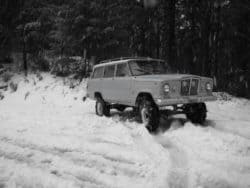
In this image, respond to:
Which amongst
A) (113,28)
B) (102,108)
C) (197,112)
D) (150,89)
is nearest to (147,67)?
(150,89)

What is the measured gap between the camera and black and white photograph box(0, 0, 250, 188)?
4570 mm

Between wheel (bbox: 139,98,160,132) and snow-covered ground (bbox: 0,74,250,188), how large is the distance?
22 cm

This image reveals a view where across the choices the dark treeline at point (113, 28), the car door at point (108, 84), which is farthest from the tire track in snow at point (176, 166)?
the dark treeline at point (113, 28)

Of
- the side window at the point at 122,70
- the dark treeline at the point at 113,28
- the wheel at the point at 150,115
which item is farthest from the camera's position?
the dark treeline at the point at 113,28

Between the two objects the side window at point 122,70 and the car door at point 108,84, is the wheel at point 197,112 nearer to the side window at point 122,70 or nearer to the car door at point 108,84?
the side window at point 122,70

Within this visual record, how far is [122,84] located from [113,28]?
7438 mm

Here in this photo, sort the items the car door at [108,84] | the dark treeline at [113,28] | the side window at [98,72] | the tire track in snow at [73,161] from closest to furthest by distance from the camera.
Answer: the tire track in snow at [73,161], the car door at [108,84], the side window at [98,72], the dark treeline at [113,28]

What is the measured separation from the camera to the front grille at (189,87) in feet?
24.5

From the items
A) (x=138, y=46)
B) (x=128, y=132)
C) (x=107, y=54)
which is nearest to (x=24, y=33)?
(x=107, y=54)

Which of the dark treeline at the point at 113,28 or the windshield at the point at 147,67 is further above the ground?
the dark treeline at the point at 113,28

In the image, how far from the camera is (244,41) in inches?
739

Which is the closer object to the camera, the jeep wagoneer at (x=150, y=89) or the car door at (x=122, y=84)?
the jeep wagoneer at (x=150, y=89)

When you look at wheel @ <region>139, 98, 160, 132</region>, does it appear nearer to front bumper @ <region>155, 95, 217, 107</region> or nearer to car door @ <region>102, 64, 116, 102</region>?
front bumper @ <region>155, 95, 217, 107</region>

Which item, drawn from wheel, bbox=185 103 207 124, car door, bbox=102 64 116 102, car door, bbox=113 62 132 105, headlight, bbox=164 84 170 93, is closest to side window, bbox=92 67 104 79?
car door, bbox=102 64 116 102
